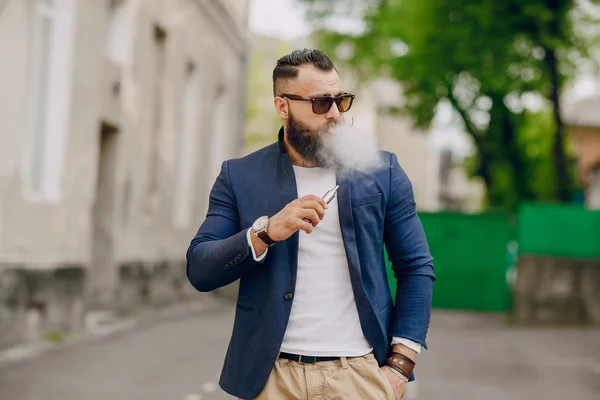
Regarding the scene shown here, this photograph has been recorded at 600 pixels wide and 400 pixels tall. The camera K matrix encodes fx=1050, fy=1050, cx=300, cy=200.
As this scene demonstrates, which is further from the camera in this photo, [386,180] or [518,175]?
[518,175]

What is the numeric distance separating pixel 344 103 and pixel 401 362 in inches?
32.3

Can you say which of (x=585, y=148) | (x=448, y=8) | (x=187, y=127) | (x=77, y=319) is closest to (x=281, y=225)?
(x=77, y=319)

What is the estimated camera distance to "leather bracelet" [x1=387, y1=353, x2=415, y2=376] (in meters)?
3.24

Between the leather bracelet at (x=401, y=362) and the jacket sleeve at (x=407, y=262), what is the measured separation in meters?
0.06

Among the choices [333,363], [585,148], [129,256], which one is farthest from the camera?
[585,148]

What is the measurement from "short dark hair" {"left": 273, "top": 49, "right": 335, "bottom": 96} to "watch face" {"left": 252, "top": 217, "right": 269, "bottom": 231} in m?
0.48

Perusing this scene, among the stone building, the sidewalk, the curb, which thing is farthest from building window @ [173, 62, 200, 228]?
the sidewalk

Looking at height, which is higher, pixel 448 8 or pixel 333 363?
pixel 448 8

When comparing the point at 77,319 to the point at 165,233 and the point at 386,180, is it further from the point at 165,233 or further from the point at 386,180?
the point at 386,180

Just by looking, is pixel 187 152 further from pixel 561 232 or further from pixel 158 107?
pixel 561 232

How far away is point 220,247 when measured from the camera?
10.1ft

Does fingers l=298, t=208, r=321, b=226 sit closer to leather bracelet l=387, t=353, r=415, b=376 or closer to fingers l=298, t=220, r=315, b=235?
fingers l=298, t=220, r=315, b=235

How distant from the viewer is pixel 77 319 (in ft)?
44.3

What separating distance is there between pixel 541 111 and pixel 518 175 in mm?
18436
